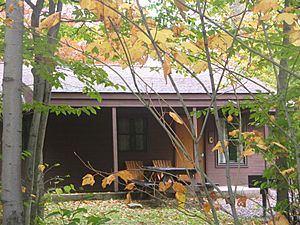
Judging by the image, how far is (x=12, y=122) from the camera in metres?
2.88

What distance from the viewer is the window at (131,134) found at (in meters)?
17.1

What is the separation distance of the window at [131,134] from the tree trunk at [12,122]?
1413cm

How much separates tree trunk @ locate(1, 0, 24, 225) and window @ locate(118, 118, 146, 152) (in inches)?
556

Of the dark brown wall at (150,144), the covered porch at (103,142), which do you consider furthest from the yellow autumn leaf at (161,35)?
the dark brown wall at (150,144)

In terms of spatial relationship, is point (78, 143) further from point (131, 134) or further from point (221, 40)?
point (221, 40)

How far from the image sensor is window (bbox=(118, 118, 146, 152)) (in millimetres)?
17078

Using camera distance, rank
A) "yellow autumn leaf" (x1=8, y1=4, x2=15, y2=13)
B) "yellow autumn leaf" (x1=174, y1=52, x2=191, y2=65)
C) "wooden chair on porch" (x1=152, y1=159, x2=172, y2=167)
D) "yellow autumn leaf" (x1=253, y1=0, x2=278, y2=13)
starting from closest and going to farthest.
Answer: "yellow autumn leaf" (x1=253, y1=0, x2=278, y2=13) → "yellow autumn leaf" (x1=174, y1=52, x2=191, y2=65) → "yellow autumn leaf" (x1=8, y1=4, x2=15, y2=13) → "wooden chair on porch" (x1=152, y1=159, x2=172, y2=167)

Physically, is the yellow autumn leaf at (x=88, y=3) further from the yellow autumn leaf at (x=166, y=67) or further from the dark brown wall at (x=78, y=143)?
the dark brown wall at (x=78, y=143)

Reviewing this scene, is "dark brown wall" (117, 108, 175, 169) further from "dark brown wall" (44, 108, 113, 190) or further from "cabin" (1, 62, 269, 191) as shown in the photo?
"dark brown wall" (44, 108, 113, 190)

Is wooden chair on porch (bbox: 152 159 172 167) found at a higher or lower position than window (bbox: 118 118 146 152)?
lower

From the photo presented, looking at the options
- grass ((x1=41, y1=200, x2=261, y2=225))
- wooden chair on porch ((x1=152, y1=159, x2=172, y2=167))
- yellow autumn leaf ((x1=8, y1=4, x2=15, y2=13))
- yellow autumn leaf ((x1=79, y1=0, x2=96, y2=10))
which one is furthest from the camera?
wooden chair on porch ((x1=152, y1=159, x2=172, y2=167))

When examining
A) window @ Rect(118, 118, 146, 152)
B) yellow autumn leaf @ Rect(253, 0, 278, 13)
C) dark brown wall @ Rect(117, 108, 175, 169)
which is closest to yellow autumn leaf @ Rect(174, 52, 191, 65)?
yellow autumn leaf @ Rect(253, 0, 278, 13)

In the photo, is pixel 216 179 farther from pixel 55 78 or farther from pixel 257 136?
pixel 257 136

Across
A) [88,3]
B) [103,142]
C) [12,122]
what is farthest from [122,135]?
[88,3]
